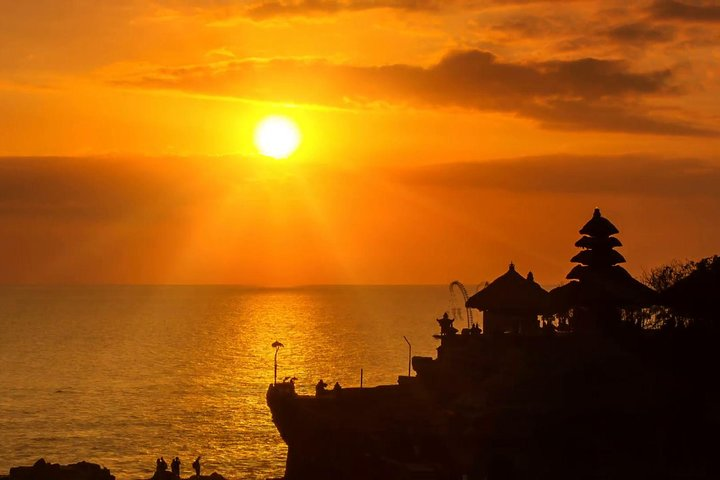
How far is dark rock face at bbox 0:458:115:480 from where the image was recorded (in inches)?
2446

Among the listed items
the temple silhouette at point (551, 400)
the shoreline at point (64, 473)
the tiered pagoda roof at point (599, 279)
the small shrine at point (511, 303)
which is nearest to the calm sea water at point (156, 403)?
the shoreline at point (64, 473)

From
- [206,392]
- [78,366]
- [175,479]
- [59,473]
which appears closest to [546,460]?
[175,479]

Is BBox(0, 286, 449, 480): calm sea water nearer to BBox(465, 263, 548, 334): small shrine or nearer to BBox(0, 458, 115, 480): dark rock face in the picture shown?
BBox(0, 458, 115, 480): dark rock face

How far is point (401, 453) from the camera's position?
164 feet

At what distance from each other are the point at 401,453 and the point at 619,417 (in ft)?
35.4

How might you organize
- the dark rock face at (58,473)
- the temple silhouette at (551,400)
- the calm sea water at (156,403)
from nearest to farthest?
the temple silhouette at (551,400)
the dark rock face at (58,473)
the calm sea water at (156,403)

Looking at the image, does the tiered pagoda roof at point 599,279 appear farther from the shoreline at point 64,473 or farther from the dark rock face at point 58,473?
the dark rock face at point 58,473

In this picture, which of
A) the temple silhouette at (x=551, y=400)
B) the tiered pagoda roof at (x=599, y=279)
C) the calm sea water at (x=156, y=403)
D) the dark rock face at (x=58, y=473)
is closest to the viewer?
the temple silhouette at (x=551, y=400)

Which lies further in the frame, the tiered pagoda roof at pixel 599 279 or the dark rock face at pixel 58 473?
the dark rock face at pixel 58 473

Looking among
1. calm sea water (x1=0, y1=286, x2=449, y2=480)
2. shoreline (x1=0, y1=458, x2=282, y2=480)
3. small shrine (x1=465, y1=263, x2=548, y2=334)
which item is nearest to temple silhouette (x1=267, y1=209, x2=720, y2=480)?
small shrine (x1=465, y1=263, x2=548, y2=334)

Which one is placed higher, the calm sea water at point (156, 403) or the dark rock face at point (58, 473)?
the calm sea water at point (156, 403)

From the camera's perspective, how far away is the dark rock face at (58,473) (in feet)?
204

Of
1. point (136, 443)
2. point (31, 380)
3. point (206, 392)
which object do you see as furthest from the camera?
point (31, 380)

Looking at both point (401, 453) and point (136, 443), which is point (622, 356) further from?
point (136, 443)
